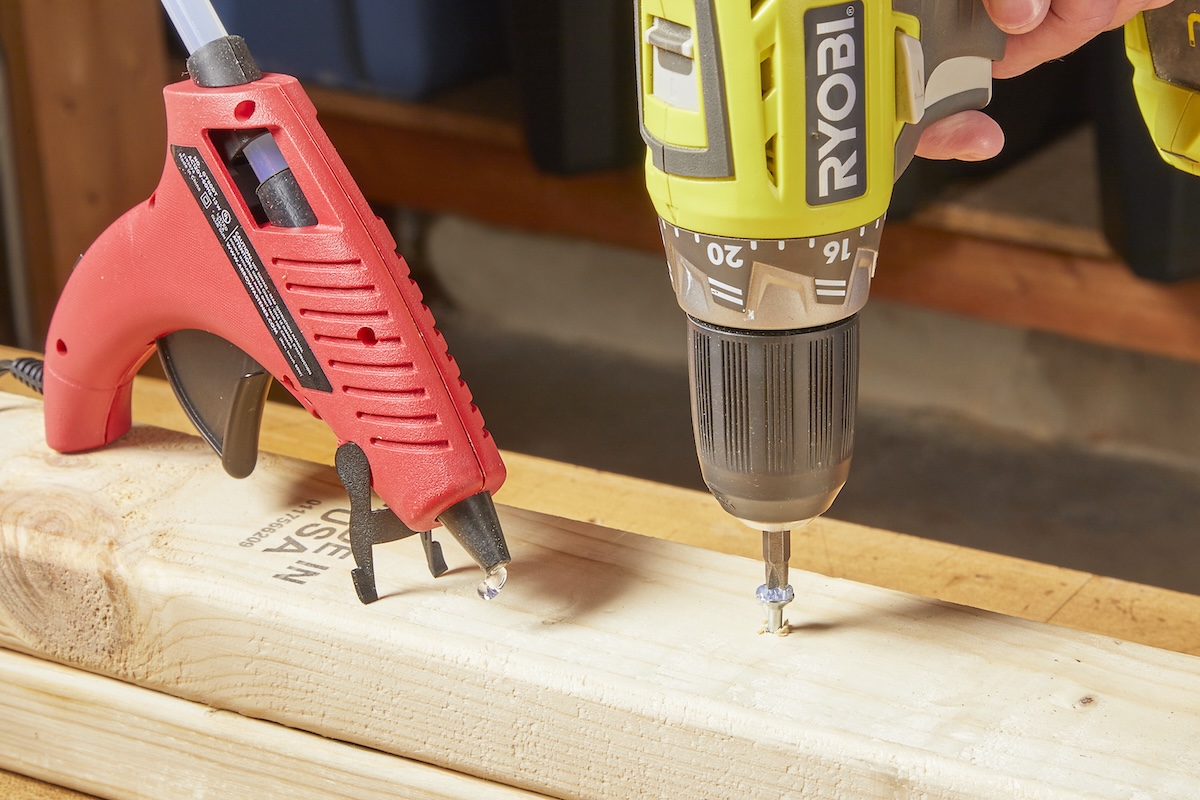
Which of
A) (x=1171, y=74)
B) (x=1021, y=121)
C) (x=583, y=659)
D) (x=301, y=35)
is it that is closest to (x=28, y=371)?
(x=583, y=659)

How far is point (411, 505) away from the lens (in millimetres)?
637

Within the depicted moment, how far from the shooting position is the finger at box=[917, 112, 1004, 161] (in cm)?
61

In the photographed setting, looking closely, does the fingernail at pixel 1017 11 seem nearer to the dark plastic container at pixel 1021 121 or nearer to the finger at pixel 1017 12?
the finger at pixel 1017 12

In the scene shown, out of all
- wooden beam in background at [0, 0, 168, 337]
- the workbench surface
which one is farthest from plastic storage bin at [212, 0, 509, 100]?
the workbench surface

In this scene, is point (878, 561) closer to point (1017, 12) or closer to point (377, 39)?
point (1017, 12)

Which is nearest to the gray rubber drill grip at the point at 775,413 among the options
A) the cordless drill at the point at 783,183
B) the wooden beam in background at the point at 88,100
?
the cordless drill at the point at 783,183

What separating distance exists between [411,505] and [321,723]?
131mm

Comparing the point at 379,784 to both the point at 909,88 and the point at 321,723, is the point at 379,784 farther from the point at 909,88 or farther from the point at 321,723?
the point at 909,88

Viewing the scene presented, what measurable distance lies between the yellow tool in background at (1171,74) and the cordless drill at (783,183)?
0.10 metres

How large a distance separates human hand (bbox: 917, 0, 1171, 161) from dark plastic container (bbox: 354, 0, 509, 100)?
1.09 metres

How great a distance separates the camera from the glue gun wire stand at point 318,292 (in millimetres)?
629

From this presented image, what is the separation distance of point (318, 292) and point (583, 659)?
215 mm

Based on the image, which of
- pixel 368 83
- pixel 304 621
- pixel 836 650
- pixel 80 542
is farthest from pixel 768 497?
pixel 368 83

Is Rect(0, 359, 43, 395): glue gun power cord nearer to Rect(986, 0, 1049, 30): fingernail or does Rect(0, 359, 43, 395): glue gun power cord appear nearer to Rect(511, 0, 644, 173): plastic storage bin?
Rect(986, 0, 1049, 30): fingernail
